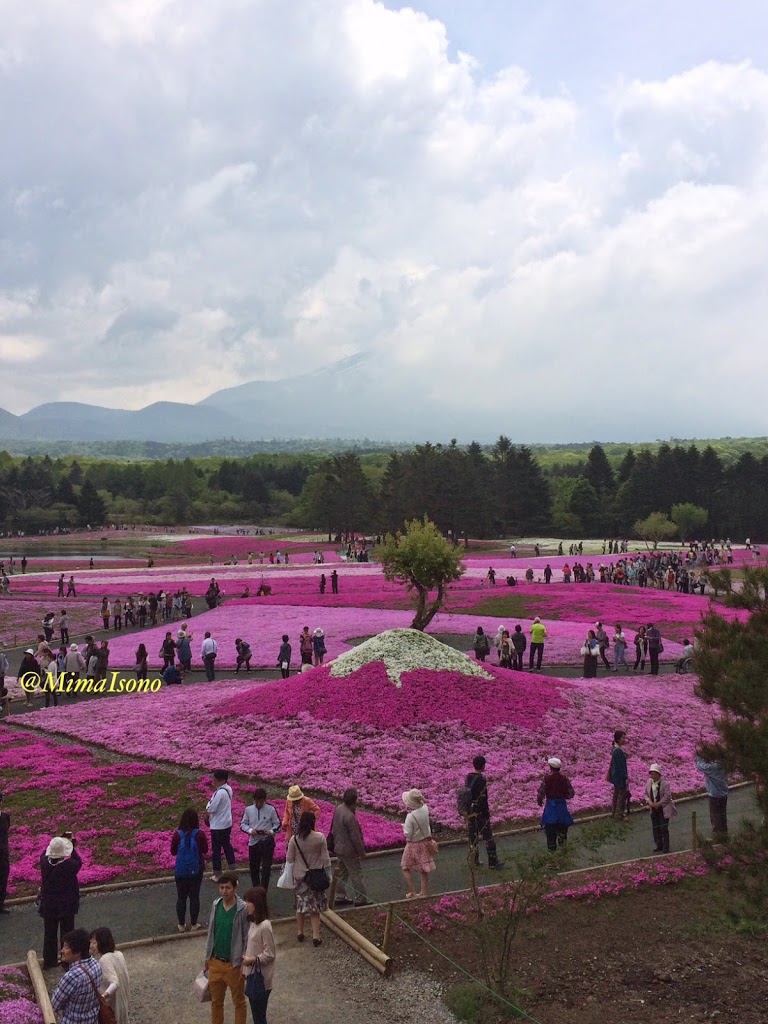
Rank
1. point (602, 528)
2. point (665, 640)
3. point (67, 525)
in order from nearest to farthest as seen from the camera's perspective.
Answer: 1. point (665, 640)
2. point (602, 528)
3. point (67, 525)

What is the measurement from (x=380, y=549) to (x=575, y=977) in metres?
22.5

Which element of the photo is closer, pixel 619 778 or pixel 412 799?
pixel 412 799

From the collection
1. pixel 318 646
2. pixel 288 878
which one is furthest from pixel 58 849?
pixel 318 646

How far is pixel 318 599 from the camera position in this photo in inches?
2111

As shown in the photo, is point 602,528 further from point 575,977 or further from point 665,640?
point 575,977

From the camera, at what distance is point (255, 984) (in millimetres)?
9359

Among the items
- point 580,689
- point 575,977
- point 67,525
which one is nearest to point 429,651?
point 580,689

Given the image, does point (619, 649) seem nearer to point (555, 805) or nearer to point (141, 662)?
point (141, 662)

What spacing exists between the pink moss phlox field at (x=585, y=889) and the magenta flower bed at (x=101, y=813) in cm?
304

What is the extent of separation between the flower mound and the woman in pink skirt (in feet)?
32.2

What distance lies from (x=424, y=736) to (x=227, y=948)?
1207 cm

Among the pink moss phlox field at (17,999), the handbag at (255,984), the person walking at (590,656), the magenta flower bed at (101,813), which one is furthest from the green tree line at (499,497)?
the handbag at (255,984)

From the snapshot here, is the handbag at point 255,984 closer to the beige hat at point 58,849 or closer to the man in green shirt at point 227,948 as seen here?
the man in green shirt at point 227,948

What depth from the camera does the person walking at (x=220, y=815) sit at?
45.9ft
